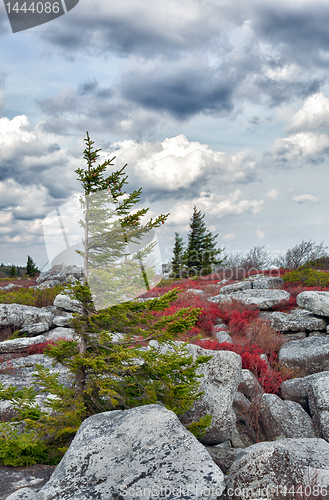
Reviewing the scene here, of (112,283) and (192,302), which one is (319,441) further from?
(192,302)

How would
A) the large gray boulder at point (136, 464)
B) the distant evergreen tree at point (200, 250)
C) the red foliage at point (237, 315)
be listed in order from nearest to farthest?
1. the large gray boulder at point (136, 464)
2. the red foliage at point (237, 315)
3. the distant evergreen tree at point (200, 250)

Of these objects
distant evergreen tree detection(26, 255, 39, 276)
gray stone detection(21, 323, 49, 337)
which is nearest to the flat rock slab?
gray stone detection(21, 323, 49, 337)

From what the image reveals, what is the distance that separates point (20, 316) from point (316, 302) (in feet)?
36.6

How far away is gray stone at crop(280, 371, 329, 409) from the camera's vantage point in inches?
283

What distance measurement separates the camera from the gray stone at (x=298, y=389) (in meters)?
7.19

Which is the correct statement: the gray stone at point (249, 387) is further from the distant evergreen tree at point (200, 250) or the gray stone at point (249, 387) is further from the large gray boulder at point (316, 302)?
the distant evergreen tree at point (200, 250)

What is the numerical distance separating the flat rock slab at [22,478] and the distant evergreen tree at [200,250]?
95.1ft

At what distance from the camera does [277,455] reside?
3.18m

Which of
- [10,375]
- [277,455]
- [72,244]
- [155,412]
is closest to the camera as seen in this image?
[277,455]

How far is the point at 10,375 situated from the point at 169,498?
21.4 feet

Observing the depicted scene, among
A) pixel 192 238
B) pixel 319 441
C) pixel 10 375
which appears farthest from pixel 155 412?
pixel 192 238

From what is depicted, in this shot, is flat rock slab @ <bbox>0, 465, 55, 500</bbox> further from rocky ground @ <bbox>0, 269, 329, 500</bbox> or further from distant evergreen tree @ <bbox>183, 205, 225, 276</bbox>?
distant evergreen tree @ <bbox>183, 205, 225, 276</bbox>

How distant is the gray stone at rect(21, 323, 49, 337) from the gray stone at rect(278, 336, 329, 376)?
8130 millimetres

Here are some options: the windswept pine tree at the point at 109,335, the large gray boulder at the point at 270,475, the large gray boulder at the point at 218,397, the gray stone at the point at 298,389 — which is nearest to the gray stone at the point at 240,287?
the gray stone at the point at 298,389
